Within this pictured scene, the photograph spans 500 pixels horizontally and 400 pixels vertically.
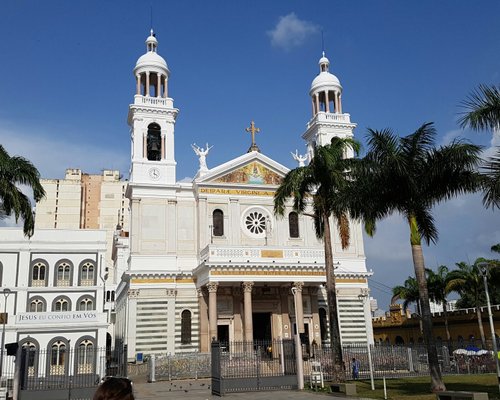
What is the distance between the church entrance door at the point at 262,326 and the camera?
142ft

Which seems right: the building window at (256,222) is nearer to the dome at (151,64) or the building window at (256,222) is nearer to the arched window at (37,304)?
the dome at (151,64)

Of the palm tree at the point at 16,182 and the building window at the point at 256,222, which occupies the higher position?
the building window at the point at 256,222

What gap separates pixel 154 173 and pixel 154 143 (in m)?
2.74

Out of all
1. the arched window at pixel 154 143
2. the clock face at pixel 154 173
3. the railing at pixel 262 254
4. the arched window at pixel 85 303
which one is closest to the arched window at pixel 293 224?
the railing at pixel 262 254

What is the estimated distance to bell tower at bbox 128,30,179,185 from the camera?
4347 centimetres

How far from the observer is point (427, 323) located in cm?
2120

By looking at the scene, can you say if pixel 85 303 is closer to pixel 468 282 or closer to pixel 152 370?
pixel 152 370

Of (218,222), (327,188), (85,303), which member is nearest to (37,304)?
(85,303)

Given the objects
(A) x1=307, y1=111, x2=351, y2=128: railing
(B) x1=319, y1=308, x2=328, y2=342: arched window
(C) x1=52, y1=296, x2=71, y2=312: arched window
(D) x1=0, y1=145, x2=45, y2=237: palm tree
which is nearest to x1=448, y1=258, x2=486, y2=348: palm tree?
(B) x1=319, y1=308, x2=328, y2=342: arched window

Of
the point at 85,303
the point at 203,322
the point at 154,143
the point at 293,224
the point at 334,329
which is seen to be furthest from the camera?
the point at 293,224

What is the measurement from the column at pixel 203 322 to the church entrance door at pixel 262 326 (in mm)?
4208

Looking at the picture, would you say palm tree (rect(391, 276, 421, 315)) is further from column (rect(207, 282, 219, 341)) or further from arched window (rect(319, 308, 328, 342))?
column (rect(207, 282, 219, 341))

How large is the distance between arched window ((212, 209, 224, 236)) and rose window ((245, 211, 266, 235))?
1995 mm

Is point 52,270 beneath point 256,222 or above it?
beneath
